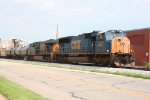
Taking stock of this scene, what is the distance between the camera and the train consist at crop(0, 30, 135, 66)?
23672mm

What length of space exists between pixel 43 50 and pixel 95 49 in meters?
17.0

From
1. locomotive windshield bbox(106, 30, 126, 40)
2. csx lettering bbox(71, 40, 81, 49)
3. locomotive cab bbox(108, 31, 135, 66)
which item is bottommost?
locomotive cab bbox(108, 31, 135, 66)

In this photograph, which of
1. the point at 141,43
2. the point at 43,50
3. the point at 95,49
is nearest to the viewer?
the point at 95,49

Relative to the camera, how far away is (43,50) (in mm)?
41031

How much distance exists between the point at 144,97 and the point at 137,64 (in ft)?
79.7

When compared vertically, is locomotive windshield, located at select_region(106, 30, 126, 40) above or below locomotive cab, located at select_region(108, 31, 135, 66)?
above

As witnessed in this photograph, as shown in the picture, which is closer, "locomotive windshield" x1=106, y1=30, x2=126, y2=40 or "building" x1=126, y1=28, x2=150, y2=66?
"locomotive windshield" x1=106, y1=30, x2=126, y2=40

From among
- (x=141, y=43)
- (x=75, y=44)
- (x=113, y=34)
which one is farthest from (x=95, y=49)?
(x=141, y=43)

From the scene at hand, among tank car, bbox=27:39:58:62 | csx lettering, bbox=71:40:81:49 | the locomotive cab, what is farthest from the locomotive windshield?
tank car, bbox=27:39:58:62

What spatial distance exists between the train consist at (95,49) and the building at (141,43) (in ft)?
18.6

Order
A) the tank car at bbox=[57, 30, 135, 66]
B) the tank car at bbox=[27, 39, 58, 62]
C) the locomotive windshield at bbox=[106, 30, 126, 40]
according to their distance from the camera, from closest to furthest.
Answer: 1. the tank car at bbox=[57, 30, 135, 66]
2. the locomotive windshield at bbox=[106, 30, 126, 40]
3. the tank car at bbox=[27, 39, 58, 62]

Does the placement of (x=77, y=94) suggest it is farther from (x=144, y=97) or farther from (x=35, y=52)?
(x=35, y=52)

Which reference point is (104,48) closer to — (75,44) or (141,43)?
(75,44)

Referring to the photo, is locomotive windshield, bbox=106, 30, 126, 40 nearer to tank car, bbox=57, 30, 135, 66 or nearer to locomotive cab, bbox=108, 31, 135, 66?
tank car, bbox=57, 30, 135, 66
